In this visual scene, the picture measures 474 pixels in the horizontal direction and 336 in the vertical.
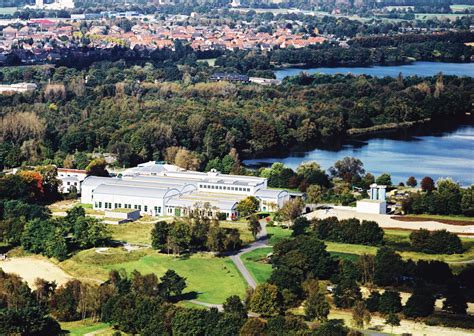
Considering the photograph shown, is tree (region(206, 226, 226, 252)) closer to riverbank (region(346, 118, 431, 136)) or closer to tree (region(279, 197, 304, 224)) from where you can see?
tree (region(279, 197, 304, 224))

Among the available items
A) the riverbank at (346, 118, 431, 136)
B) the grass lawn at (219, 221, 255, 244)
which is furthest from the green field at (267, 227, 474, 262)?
the riverbank at (346, 118, 431, 136)

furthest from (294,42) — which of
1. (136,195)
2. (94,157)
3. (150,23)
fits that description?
(136,195)

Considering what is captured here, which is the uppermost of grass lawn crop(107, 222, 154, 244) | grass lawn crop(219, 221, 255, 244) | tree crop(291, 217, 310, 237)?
tree crop(291, 217, 310, 237)

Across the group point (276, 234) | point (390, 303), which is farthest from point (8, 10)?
point (390, 303)

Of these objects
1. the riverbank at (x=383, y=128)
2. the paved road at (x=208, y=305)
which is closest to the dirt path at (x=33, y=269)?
the paved road at (x=208, y=305)

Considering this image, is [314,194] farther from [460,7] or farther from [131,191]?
[460,7]
